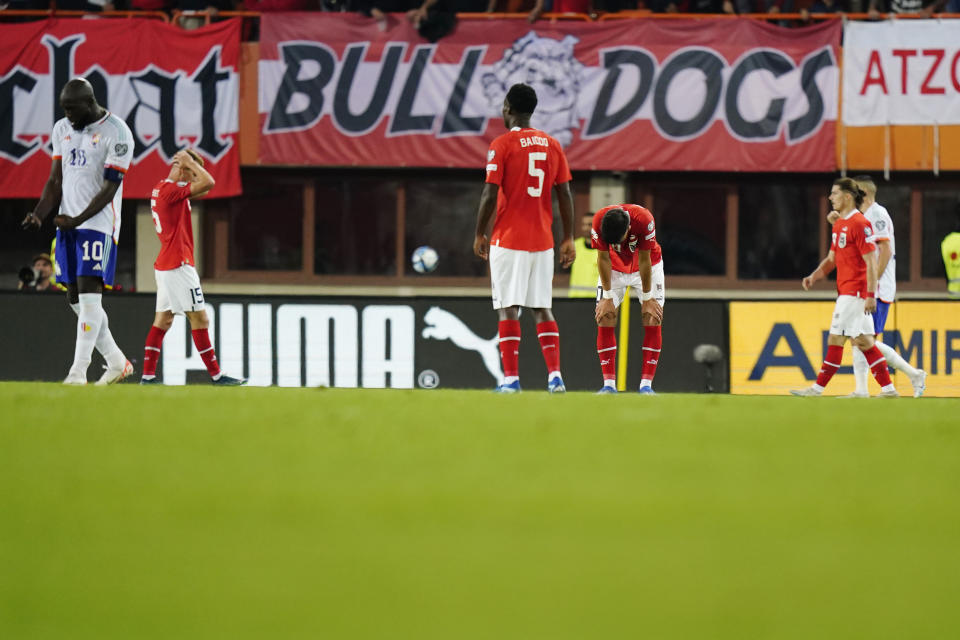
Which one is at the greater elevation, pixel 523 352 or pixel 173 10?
pixel 173 10

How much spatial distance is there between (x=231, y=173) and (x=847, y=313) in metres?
10.8

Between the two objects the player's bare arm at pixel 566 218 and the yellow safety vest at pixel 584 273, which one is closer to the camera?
the player's bare arm at pixel 566 218

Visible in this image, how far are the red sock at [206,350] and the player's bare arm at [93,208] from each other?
1.51m

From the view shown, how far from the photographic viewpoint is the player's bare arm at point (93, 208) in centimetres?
1009

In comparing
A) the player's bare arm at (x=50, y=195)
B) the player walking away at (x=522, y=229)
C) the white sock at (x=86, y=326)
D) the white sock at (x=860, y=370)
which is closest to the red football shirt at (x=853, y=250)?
the white sock at (x=860, y=370)

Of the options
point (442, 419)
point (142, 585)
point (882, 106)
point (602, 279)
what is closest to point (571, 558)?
point (142, 585)

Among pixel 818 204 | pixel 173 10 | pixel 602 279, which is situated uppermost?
pixel 173 10

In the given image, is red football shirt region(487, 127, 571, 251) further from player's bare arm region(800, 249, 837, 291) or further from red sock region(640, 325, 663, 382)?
player's bare arm region(800, 249, 837, 291)

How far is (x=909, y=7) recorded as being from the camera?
19.4 meters

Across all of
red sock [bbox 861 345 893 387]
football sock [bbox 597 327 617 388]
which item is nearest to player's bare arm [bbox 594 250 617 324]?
football sock [bbox 597 327 617 388]

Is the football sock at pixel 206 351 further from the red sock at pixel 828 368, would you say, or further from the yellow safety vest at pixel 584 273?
the yellow safety vest at pixel 584 273

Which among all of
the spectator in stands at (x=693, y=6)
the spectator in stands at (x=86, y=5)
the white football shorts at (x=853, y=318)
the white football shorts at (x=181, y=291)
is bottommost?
the white football shorts at (x=853, y=318)

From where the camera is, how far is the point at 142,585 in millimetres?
2955

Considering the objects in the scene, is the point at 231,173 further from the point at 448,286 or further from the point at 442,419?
the point at 442,419
